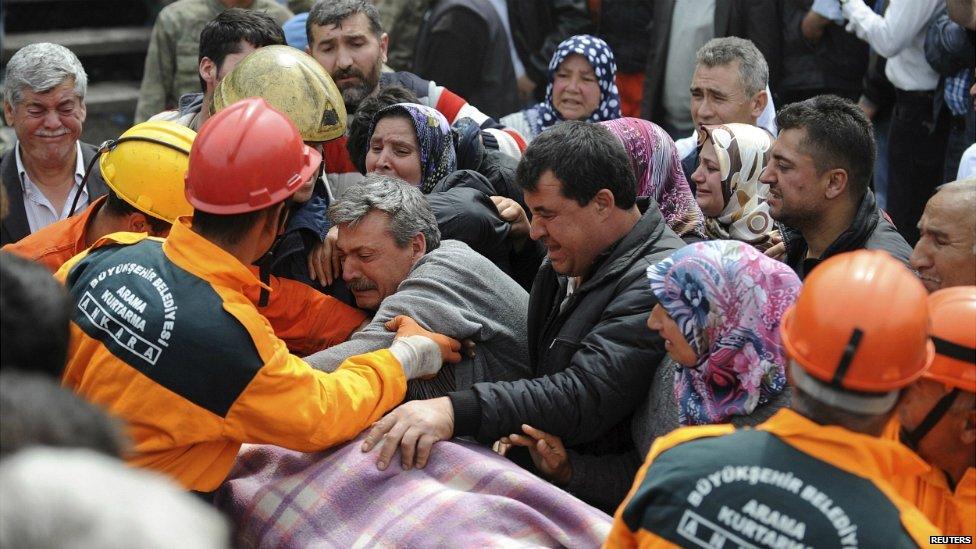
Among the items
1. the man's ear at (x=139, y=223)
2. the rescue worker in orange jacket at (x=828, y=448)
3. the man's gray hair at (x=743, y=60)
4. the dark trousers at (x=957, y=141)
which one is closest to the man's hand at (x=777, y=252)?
the man's gray hair at (x=743, y=60)

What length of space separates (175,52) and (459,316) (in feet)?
14.3

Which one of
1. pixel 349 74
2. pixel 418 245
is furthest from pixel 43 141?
pixel 418 245

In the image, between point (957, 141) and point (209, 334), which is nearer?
point (209, 334)

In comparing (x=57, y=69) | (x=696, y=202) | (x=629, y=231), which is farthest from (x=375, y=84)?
(x=629, y=231)

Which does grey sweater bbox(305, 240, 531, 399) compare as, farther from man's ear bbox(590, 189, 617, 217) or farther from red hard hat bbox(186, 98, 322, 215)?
red hard hat bbox(186, 98, 322, 215)

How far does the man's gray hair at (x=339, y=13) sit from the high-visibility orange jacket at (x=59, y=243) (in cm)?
220

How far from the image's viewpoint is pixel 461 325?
378cm

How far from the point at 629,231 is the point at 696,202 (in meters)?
1.06

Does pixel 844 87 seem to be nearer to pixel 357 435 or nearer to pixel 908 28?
pixel 908 28

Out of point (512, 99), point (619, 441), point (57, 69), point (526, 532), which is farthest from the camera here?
point (512, 99)

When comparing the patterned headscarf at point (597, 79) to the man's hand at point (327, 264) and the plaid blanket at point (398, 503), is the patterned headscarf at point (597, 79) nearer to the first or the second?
the man's hand at point (327, 264)

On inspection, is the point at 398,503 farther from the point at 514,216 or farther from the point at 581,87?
the point at 581,87

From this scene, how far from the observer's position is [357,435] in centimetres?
340

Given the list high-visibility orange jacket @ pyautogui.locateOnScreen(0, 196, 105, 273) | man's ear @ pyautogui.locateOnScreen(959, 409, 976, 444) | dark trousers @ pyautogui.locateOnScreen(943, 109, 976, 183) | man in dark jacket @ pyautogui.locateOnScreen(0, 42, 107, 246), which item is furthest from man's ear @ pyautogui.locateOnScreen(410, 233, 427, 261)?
dark trousers @ pyautogui.locateOnScreen(943, 109, 976, 183)
